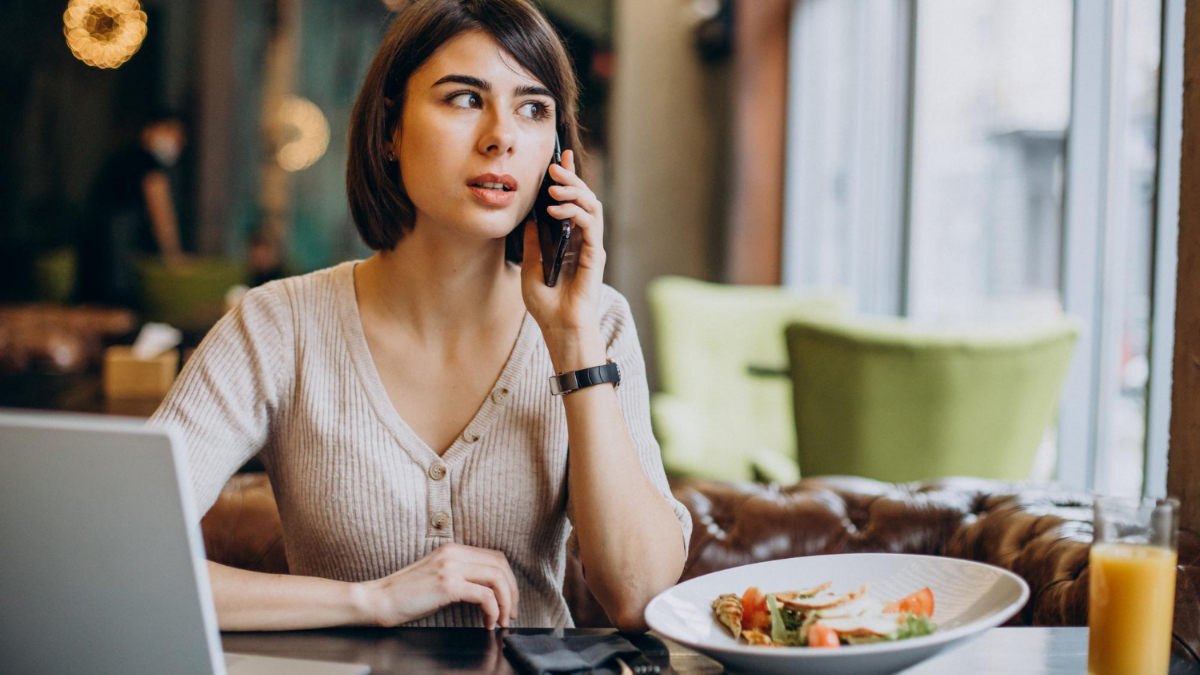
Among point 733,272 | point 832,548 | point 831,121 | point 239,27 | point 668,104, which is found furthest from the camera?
point 239,27

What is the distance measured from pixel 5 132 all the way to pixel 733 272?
23.7 feet

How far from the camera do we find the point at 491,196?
1224 millimetres

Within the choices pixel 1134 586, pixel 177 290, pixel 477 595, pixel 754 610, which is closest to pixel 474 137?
pixel 477 595

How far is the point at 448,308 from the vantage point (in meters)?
1.36

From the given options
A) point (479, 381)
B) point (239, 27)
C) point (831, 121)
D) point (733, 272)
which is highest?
point (239, 27)

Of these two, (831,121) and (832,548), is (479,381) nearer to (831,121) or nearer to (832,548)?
(832,548)

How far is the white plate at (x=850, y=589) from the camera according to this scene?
78 cm

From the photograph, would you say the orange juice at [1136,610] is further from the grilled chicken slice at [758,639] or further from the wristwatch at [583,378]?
the wristwatch at [583,378]

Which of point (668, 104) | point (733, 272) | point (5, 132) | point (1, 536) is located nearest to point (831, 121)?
point (733, 272)

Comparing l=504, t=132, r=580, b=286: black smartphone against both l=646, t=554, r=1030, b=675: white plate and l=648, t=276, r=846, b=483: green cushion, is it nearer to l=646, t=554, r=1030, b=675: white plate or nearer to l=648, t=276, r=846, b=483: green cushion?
l=646, t=554, r=1030, b=675: white plate

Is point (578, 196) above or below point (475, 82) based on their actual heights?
below

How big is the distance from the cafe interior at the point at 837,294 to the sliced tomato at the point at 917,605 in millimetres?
21

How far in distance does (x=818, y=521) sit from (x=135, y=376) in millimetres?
1911

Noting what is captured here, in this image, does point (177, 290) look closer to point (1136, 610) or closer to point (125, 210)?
point (125, 210)
